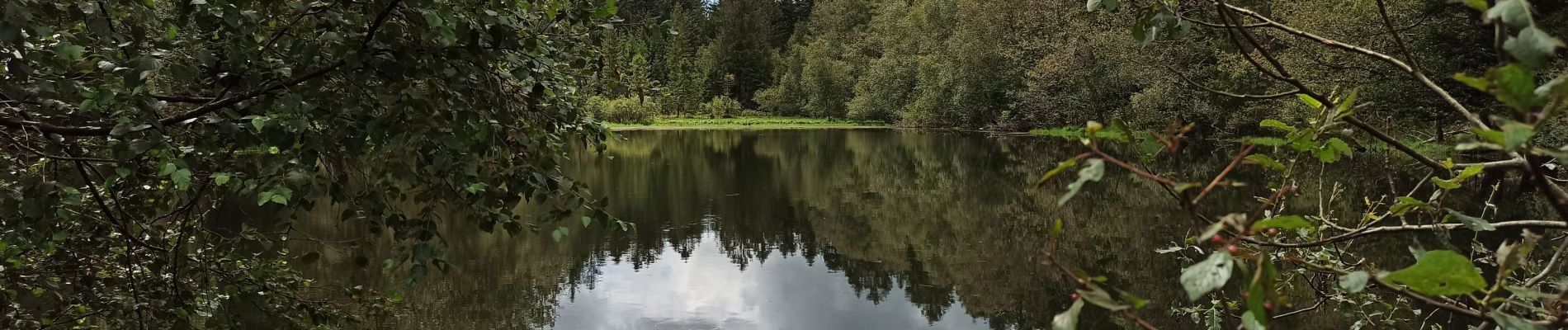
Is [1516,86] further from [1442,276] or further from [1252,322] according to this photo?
[1252,322]

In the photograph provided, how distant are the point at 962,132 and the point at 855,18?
20.3 m

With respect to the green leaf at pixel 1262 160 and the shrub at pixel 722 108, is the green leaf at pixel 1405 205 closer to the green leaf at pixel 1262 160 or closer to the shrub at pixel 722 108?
the green leaf at pixel 1262 160

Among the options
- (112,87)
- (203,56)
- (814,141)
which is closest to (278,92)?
(203,56)

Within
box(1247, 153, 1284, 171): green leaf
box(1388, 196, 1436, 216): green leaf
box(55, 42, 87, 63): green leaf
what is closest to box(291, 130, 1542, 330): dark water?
box(55, 42, 87, 63): green leaf

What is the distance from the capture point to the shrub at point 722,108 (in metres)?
66.9

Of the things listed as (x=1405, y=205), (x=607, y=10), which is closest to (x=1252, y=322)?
(x=1405, y=205)

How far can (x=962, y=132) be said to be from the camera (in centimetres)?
4512

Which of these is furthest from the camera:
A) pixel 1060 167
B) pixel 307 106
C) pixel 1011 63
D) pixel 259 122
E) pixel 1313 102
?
pixel 1011 63

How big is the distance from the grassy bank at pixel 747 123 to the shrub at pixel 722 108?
68 centimetres

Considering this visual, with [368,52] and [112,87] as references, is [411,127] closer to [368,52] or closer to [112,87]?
[368,52]

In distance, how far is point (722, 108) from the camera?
67.1 m

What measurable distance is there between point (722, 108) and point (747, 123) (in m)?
6.15

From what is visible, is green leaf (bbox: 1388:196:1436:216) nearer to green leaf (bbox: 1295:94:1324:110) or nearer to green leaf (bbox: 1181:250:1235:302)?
green leaf (bbox: 1295:94:1324:110)

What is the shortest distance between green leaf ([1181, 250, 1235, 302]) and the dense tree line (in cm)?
59
